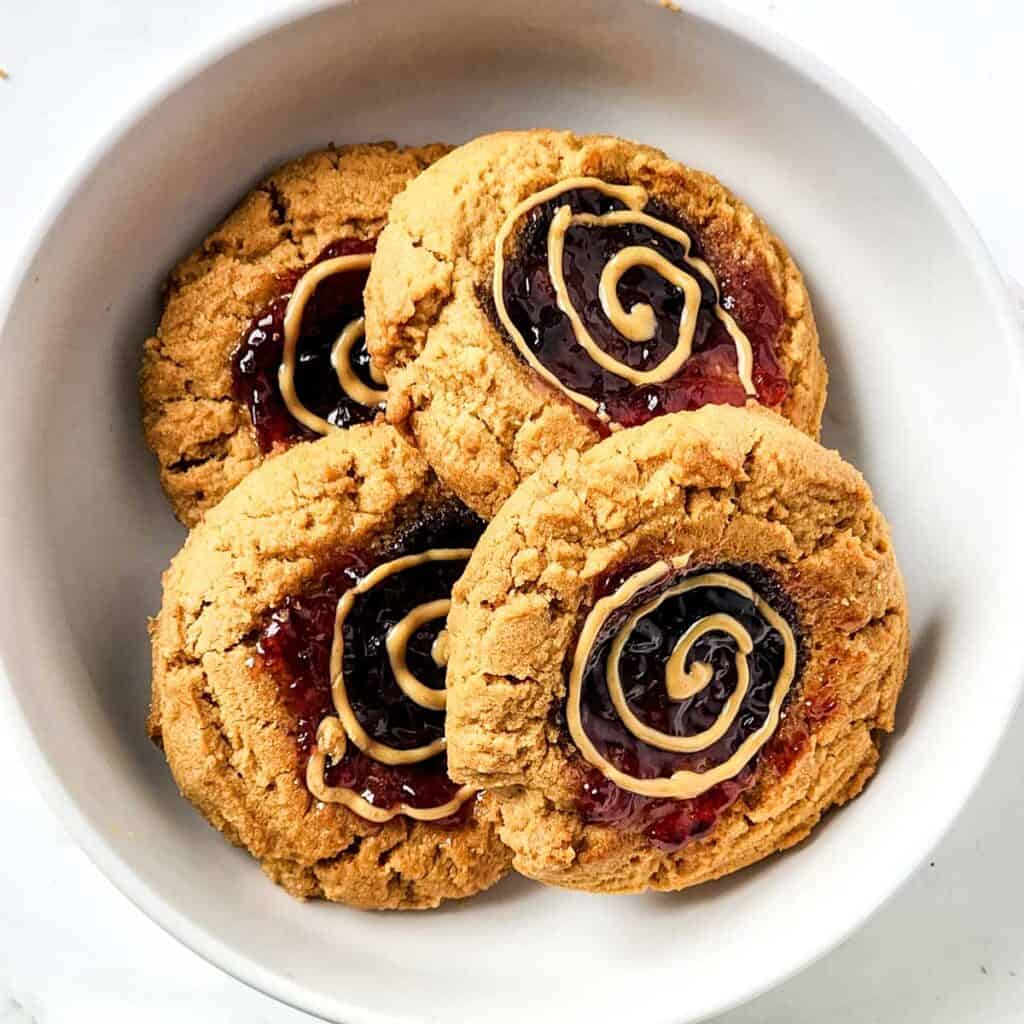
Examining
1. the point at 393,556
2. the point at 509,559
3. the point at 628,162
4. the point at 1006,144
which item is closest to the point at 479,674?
the point at 509,559

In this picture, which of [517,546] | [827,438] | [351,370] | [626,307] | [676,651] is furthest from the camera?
[827,438]

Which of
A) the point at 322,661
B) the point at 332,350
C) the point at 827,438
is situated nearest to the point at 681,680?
the point at 322,661

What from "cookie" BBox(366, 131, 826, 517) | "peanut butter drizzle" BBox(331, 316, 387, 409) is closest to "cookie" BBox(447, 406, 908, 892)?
"cookie" BBox(366, 131, 826, 517)

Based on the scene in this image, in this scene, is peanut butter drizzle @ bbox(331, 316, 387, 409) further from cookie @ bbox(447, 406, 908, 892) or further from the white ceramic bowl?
cookie @ bbox(447, 406, 908, 892)

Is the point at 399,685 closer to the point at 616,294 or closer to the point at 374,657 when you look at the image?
the point at 374,657

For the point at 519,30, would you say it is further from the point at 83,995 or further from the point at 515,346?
the point at 83,995
